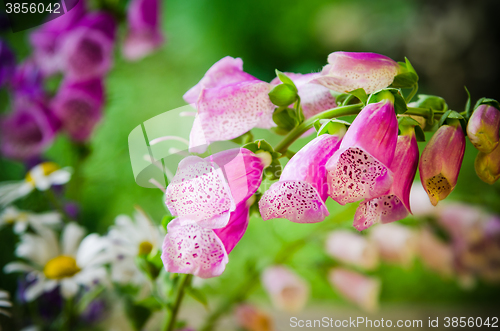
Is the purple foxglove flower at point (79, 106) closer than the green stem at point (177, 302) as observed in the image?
No

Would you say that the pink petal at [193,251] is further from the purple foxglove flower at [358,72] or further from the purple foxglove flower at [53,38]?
the purple foxglove flower at [53,38]

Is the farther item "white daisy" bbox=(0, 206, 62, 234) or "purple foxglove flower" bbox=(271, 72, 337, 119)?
"white daisy" bbox=(0, 206, 62, 234)

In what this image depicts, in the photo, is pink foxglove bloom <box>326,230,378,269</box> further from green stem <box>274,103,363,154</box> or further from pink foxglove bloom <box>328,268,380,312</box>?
green stem <box>274,103,363,154</box>

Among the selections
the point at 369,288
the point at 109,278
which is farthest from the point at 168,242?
the point at 369,288

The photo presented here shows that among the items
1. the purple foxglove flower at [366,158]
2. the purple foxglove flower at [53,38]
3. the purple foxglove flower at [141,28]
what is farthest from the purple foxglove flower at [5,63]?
the purple foxglove flower at [366,158]

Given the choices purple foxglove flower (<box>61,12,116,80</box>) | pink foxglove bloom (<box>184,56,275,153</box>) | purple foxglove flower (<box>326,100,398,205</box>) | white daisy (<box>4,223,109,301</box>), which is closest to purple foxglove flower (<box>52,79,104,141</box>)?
purple foxglove flower (<box>61,12,116,80</box>)

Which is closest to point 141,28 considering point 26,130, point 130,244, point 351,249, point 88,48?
point 88,48
